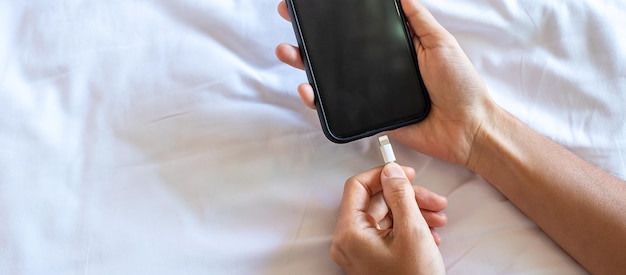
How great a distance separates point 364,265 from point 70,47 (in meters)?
0.47

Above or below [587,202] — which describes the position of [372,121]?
above

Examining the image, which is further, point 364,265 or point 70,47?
point 70,47

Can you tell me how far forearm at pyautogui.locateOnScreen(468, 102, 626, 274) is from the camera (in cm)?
70

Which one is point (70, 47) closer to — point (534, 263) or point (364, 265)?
point (364, 265)

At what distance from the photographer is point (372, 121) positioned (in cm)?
74

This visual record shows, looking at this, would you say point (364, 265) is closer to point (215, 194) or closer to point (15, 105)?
point (215, 194)

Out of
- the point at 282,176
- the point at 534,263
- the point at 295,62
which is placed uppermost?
the point at 295,62

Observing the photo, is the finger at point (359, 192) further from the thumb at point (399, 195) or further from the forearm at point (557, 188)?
the forearm at point (557, 188)

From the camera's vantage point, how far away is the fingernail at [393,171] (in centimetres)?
70

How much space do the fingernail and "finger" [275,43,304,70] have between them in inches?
6.7

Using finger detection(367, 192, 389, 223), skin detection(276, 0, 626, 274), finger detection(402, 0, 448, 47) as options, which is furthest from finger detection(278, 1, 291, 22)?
finger detection(367, 192, 389, 223)

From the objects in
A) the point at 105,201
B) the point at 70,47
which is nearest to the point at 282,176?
the point at 105,201

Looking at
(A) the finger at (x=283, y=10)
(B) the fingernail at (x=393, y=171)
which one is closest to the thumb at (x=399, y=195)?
(B) the fingernail at (x=393, y=171)

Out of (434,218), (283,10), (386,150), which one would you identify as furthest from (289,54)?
(434,218)
